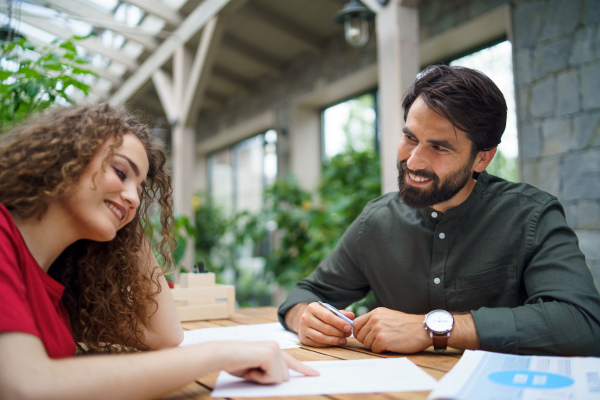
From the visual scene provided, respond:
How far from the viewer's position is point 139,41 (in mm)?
5371

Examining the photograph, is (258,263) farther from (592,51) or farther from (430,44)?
(592,51)

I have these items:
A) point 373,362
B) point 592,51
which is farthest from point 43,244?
point 592,51

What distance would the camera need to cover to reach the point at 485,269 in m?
1.29

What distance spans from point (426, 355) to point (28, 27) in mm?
7033

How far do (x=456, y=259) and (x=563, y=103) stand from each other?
6.27 ft

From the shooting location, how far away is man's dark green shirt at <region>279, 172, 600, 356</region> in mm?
1000

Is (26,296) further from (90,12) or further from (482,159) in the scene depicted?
(90,12)

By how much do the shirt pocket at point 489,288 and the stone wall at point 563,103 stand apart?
1661 millimetres

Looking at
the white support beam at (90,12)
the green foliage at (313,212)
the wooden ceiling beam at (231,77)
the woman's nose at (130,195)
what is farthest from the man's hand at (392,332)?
the wooden ceiling beam at (231,77)

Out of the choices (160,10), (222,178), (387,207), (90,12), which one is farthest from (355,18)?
(222,178)

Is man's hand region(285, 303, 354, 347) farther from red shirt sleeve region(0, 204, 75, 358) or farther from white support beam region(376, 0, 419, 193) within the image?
white support beam region(376, 0, 419, 193)

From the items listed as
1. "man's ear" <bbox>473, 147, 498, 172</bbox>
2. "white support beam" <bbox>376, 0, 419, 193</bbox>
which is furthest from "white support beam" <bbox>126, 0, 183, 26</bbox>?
"man's ear" <bbox>473, 147, 498, 172</bbox>

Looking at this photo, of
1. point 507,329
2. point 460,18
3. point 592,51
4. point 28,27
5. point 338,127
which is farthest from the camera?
point 28,27

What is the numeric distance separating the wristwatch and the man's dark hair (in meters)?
0.54
